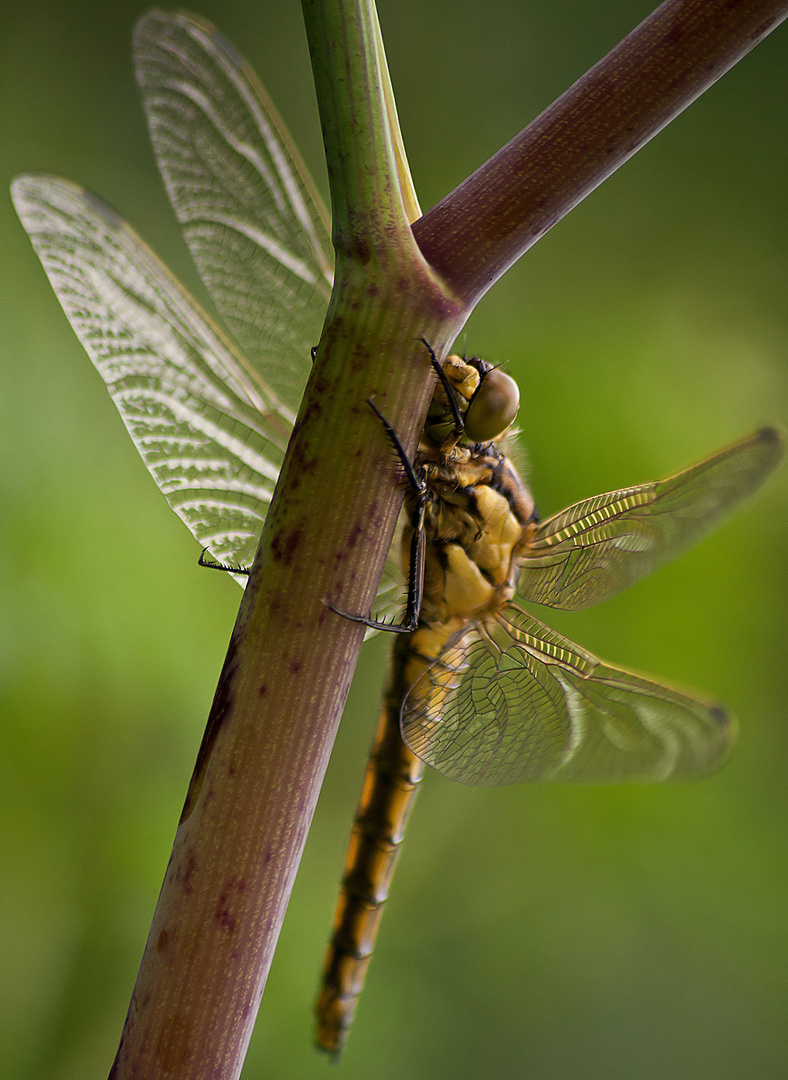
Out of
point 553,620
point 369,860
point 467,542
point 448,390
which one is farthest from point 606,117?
point 553,620

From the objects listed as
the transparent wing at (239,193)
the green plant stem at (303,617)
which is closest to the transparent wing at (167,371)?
the transparent wing at (239,193)

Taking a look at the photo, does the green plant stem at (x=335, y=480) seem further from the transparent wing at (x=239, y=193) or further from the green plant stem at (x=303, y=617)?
the transparent wing at (x=239, y=193)

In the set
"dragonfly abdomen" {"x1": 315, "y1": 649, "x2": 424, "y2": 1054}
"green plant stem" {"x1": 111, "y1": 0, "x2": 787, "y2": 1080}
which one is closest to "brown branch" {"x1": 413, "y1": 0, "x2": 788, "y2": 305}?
"green plant stem" {"x1": 111, "y1": 0, "x2": 787, "y2": 1080}

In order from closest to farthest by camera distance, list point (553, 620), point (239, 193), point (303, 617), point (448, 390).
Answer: point (303, 617) < point (448, 390) < point (239, 193) < point (553, 620)

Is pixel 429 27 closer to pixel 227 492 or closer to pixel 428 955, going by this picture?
pixel 227 492

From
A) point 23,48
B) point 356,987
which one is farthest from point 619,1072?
point 23,48

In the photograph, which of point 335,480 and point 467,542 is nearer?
point 335,480

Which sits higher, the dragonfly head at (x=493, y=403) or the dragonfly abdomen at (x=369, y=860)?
the dragonfly head at (x=493, y=403)

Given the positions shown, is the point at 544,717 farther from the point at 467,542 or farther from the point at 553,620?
the point at 553,620
